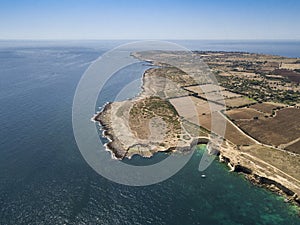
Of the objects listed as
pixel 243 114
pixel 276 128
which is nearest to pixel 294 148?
pixel 276 128

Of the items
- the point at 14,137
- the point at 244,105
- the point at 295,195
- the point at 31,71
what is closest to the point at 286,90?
the point at 244,105

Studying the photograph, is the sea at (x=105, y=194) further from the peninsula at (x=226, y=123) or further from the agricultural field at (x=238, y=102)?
the agricultural field at (x=238, y=102)

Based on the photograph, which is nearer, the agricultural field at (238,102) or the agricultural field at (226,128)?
the agricultural field at (226,128)

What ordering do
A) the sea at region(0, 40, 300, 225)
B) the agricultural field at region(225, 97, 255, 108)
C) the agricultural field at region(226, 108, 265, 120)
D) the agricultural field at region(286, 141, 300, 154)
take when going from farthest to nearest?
the agricultural field at region(225, 97, 255, 108), the agricultural field at region(226, 108, 265, 120), the agricultural field at region(286, 141, 300, 154), the sea at region(0, 40, 300, 225)

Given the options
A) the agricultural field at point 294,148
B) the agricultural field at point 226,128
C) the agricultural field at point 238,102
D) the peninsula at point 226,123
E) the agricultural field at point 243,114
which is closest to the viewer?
the peninsula at point 226,123

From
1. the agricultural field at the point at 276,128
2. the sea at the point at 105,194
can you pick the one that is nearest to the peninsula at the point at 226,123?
the agricultural field at the point at 276,128

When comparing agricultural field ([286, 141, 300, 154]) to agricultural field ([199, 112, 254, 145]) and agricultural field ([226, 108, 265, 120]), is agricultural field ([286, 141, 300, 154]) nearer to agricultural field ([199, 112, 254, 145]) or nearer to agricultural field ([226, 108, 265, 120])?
agricultural field ([199, 112, 254, 145])

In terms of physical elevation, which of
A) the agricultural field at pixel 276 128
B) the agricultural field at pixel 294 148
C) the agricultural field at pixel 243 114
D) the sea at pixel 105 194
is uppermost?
the agricultural field at pixel 243 114

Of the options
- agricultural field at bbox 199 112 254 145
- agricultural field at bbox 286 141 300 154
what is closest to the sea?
agricultural field at bbox 199 112 254 145

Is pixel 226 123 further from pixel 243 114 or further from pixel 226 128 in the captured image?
pixel 243 114

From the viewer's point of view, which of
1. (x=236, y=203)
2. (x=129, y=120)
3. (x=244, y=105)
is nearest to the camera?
(x=236, y=203)

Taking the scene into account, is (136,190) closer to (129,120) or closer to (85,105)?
(129,120)
